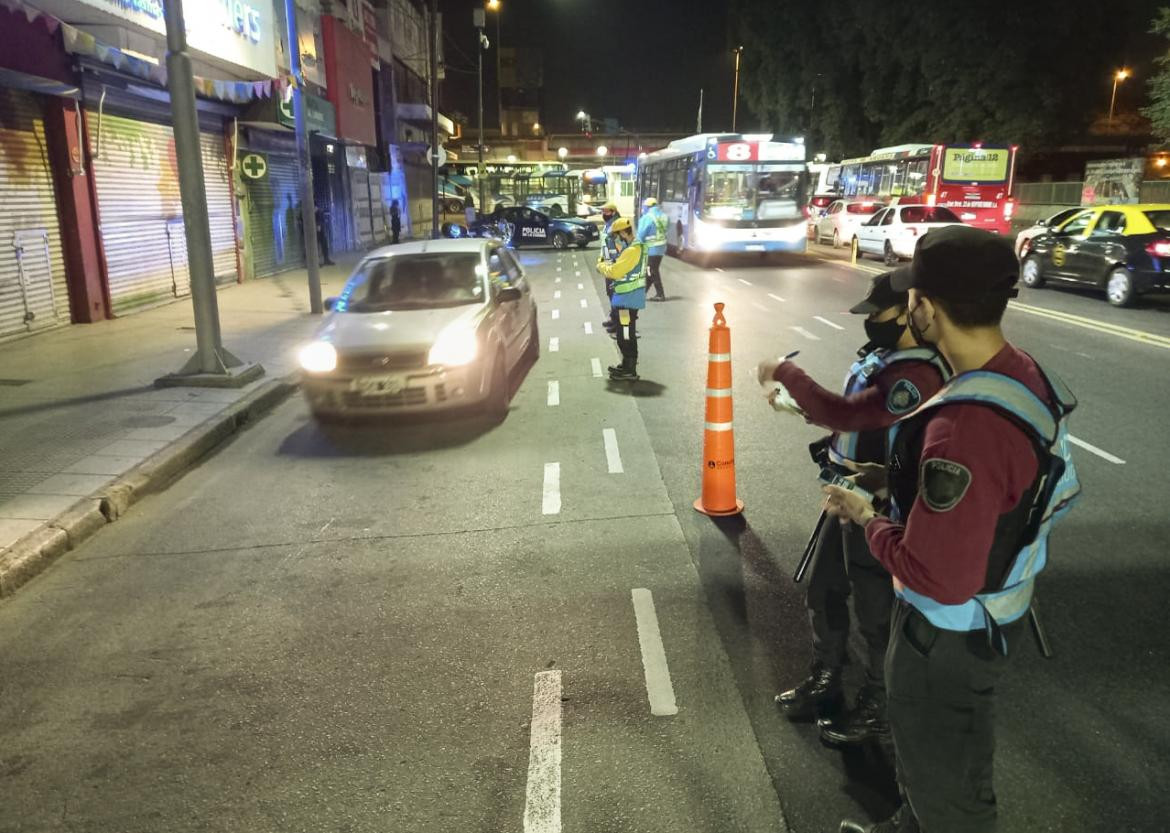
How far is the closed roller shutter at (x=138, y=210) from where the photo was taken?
1372 cm

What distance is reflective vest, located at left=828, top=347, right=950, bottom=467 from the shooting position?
2807 millimetres

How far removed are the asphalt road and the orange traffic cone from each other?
0.20 meters

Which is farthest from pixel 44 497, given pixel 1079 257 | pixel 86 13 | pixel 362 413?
pixel 1079 257

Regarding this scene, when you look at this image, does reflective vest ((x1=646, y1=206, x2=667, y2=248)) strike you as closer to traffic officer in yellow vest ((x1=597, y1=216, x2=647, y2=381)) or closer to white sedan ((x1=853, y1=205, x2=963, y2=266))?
traffic officer in yellow vest ((x1=597, y1=216, x2=647, y2=381))

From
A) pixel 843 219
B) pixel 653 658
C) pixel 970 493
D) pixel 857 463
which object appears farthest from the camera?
pixel 843 219

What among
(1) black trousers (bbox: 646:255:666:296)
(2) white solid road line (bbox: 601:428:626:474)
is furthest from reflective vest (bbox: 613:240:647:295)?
(1) black trousers (bbox: 646:255:666:296)

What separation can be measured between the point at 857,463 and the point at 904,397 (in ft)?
0.90

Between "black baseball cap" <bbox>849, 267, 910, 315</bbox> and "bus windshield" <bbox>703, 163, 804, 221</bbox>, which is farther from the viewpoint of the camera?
"bus windshield" <bbox>703, 163, 804, 221</bbox>

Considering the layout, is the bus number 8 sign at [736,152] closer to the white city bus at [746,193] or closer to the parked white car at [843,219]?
the white city bus at [746,193]

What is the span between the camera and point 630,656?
3.94 meters

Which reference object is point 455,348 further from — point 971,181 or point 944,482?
point 971,181

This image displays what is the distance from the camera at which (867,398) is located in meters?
2.90

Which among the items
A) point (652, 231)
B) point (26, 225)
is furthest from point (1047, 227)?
point (26, 225)

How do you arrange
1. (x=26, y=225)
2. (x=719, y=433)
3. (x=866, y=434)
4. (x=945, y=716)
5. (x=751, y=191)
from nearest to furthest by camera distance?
(x=945, y=716) → (x=866, y=434) → (x=719, y=433) → (x=26, y=225) → (x=751, y=191)
